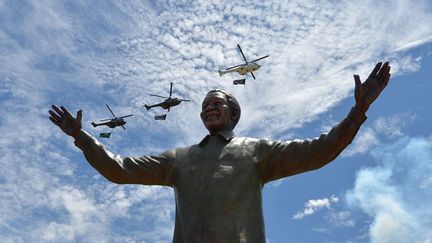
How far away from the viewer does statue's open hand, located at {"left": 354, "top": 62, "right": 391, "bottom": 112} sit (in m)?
5.89

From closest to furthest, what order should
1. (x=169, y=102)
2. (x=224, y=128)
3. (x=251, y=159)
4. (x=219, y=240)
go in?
(x=219, y=240) → (x=251, y=159) → (x=224, y=128) → (x=169, y=102)

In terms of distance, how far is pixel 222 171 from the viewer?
20.5 ft

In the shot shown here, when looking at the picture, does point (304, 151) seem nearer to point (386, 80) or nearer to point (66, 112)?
point (386, 80)

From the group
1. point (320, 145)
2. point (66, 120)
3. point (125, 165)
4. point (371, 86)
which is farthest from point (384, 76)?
point (66, 120)

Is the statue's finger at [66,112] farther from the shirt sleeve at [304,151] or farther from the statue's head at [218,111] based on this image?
the shirt sleeve at [304,151]

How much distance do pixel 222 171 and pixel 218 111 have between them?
90cm

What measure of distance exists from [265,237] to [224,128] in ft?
4.74

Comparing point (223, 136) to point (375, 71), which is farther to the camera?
point (223, 136)

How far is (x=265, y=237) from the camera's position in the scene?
6.06 metres

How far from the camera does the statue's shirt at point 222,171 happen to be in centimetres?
595

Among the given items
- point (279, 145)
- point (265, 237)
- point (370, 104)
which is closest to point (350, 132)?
point (370, 104)

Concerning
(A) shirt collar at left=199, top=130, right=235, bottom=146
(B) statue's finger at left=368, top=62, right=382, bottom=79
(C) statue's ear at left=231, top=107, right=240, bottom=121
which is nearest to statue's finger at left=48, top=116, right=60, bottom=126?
(A) shirt collar at left=199, top=130, right=235, bottom=146

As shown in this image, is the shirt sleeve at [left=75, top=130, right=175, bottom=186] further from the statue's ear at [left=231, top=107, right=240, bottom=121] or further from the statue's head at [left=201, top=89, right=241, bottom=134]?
the statue's ear at [left=231, top=107, right=240, bottom=121]

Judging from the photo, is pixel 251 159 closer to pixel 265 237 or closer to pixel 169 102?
pixel 265 237
